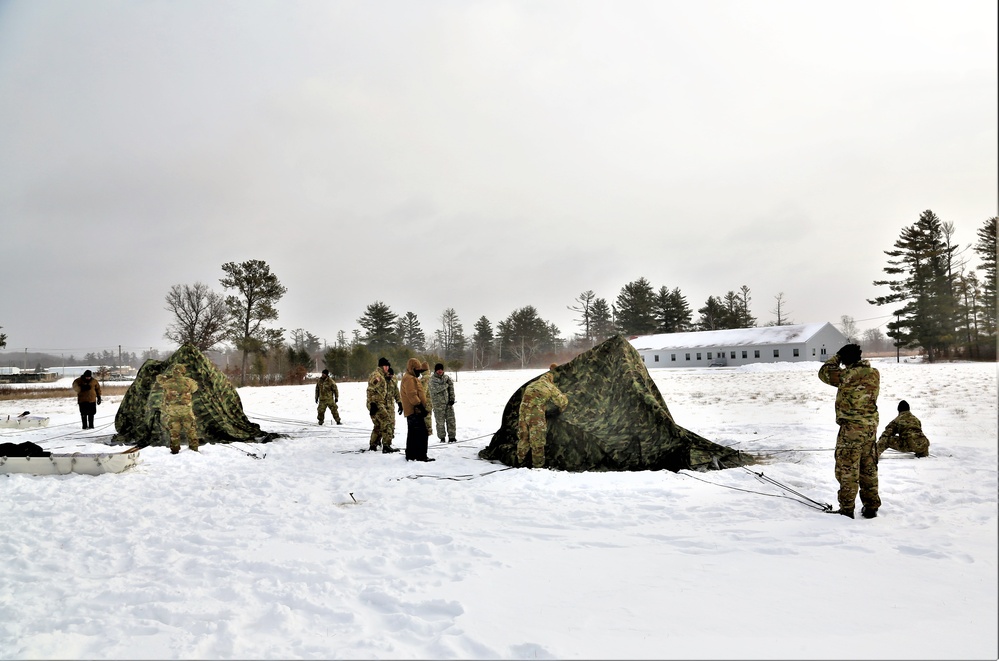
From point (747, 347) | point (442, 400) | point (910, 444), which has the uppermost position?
point (747, 347)

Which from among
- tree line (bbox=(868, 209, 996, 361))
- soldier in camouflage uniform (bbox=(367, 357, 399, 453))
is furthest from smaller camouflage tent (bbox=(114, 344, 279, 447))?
tree line (bbox=(868, 209, 996, 361))

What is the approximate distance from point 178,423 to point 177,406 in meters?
0.32

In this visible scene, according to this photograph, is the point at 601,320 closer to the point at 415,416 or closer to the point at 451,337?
Result: the point at 451,337

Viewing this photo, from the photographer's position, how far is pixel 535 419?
873 cm

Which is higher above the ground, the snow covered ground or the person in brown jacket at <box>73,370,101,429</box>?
the person in brown jacket at <box>73,370,101,429</box>

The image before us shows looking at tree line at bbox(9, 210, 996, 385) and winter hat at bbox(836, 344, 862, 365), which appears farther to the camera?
tree line at bbox(9, 210, 996, 385)

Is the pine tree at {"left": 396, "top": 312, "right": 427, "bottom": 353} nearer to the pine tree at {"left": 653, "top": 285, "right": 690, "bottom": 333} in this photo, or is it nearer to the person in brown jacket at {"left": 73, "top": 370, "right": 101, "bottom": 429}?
the pine tree at {"left": 653, "top": 285, "right": 690, "bottom": 333}

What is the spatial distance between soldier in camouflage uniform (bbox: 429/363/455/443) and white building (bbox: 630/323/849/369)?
135 feet

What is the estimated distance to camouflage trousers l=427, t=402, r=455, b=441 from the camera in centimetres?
1220

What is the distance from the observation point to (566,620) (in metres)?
3.33

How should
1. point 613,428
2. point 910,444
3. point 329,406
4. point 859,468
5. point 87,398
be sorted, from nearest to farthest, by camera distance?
point 859,468, point 910,444, point 613,428, point 87,398, point 329,406

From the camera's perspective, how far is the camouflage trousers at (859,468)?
5.57 m

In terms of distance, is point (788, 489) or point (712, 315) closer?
point (788, 489)

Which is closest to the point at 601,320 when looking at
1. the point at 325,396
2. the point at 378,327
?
the point at 378,327
